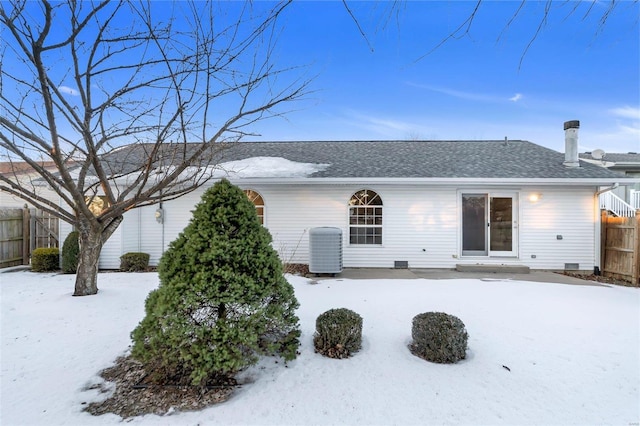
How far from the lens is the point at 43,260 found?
812cm

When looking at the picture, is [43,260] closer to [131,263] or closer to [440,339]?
[131,263]

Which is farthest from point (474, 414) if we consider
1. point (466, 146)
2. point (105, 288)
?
point (466, 146)

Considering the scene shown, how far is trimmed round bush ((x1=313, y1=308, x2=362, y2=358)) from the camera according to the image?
10.6 feet

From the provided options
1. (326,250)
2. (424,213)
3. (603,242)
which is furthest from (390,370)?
(603,242)

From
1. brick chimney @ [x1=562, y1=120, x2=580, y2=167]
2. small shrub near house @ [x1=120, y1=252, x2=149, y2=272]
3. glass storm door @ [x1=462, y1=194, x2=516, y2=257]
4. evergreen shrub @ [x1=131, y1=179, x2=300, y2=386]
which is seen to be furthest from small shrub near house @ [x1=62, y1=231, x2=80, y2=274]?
brick chimney @ [x1=562, y1=120, x2=580, y2=167]

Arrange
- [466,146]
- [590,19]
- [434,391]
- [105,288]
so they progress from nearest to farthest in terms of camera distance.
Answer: [590,19], [434,391], [105,288], [466,146]

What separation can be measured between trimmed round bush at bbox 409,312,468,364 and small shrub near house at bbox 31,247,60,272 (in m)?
9.50

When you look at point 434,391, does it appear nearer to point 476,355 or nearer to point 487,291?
point 476,355

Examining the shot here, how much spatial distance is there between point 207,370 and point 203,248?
1003 millimetres

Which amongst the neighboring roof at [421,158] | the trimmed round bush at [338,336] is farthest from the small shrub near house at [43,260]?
the trimmed round bush at [338,336]

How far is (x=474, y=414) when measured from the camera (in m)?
2.38

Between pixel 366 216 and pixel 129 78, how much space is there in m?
6.31

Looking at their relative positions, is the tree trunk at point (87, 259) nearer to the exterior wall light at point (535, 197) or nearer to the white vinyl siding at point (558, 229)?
the white vinyl siding at point (558, 229)

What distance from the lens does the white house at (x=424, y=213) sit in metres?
8.33
